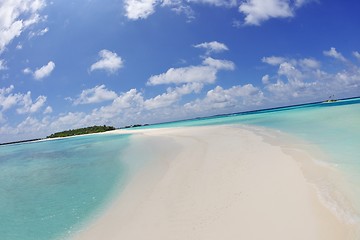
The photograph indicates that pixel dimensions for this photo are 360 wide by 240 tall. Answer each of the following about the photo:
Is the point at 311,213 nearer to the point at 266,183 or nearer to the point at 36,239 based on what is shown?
the point at 266,183

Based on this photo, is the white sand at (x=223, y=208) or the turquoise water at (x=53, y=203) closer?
the white sand at (x=223, y=208)

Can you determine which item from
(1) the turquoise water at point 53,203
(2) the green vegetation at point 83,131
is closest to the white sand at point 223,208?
(1) the turquoise water at point 53,203

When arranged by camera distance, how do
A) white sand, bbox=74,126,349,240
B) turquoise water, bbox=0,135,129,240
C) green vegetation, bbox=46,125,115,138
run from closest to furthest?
white sand, bbox=74,126,349,240
turquoise water, bbox=0,135,129,240
green vegetation, bbox=46,125,115,138

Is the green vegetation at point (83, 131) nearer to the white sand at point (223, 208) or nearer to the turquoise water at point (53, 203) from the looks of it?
the turquoise water at point (53, 203)

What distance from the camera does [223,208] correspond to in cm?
543

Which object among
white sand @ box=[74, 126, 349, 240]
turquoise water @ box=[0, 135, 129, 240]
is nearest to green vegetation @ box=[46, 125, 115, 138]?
turquoise water @ box=[0, 135, 129, 240]

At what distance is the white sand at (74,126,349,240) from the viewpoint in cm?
432

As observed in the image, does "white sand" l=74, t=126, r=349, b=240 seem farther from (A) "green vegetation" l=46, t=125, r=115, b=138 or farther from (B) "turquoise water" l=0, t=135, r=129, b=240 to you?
(A) "green vegetation" l=46, t=125, r=115, b=138

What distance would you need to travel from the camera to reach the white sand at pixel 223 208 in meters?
4.32

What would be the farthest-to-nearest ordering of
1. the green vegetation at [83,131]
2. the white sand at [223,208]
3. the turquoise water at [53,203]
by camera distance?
1. the green vegetation at [83,131]
2. the turquoise water at [53,203]
3. the white sand at [223,208]

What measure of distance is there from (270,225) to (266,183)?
7.58 feet

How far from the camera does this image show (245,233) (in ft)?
13.9

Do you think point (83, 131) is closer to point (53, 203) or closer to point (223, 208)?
point (53, 203)

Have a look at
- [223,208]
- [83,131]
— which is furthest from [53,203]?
[83,131]
